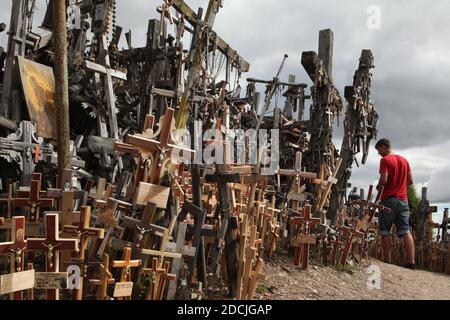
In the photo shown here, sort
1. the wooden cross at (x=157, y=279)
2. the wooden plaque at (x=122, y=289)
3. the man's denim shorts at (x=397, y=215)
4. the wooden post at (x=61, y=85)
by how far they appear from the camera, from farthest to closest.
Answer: the man's denim shorts at (x=397, y=215)
the wooden post at (x=61, y=85)
the wooden cross at (x=157, y=279)
the wooden plaque at (x=122, y=289)

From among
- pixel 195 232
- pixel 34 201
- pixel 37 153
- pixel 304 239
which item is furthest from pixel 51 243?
pixel 37 153

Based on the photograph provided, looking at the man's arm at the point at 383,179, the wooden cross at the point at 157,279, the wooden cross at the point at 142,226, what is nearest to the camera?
the wooden cross at the point at 157,279

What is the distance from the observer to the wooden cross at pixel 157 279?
13.9ft

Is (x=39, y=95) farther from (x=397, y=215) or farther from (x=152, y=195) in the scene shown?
(x=397, y=215)

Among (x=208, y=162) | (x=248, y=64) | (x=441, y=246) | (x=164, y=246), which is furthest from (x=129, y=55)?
(x=441, y=246)

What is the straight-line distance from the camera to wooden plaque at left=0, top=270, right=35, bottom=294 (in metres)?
3.21

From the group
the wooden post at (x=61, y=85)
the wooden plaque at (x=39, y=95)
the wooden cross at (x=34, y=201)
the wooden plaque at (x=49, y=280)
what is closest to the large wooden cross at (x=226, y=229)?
the wooden cross at (x=34, y=201)

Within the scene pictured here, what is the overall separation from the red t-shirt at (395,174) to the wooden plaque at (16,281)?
5.85 meters

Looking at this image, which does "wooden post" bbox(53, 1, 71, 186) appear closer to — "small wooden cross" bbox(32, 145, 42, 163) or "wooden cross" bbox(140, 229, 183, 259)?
"small wooden cross" bbox(32, 145, 42, 163)

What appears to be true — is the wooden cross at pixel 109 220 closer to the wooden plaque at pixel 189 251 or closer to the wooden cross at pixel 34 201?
the wooden cross at pixel 34 201

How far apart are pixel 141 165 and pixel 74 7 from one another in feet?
21.0

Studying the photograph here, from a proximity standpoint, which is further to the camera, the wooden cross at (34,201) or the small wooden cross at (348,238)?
the small wooden cross at (348,238)

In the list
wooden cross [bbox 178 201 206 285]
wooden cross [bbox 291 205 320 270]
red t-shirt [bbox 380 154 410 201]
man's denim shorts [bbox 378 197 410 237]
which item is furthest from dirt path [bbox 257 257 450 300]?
red t-shirt [bbox 380 154 410 201]
